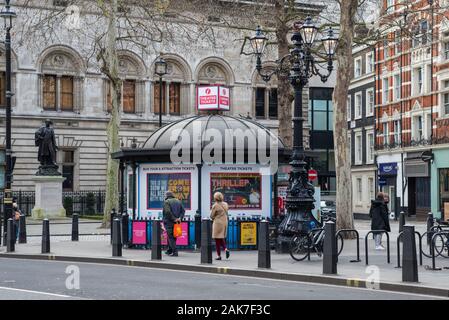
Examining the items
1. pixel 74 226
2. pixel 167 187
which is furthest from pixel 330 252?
pixel 74 226

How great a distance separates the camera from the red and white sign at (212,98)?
2734 centimetres

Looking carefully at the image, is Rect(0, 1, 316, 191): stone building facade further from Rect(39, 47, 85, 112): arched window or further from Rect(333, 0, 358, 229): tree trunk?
Rect(333, 0, 358, 229): tree trunk

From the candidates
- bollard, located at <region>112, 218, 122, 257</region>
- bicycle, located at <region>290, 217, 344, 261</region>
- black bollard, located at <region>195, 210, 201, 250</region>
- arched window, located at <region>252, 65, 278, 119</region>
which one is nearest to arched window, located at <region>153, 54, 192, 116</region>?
arched window, located at <region>252, 65, 278, 119</region>

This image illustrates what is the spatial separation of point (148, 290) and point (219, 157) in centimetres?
1030

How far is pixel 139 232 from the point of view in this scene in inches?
1024

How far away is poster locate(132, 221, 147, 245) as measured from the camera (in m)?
25.9

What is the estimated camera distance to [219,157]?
83.5 ft

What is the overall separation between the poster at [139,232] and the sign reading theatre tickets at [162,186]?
442 mm

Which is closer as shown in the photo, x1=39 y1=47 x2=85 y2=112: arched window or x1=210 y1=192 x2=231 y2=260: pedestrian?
x1=210 y1=192 x2=231 y2=260: pedestrian

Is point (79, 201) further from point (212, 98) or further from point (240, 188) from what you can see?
point (240, 188)

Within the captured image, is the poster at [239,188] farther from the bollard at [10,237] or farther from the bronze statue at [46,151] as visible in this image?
the bronze statue at [46,151]

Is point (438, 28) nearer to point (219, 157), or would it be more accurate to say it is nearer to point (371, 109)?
point (371, 109)

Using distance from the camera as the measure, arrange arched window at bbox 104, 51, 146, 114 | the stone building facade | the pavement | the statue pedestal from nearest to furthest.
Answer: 1. the pavement
2. the statue pedestal
3. the stone building facade
4. arched window at bbox 104, 51, 146, 114

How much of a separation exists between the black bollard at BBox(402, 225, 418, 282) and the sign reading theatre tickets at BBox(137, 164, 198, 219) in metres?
9.68
